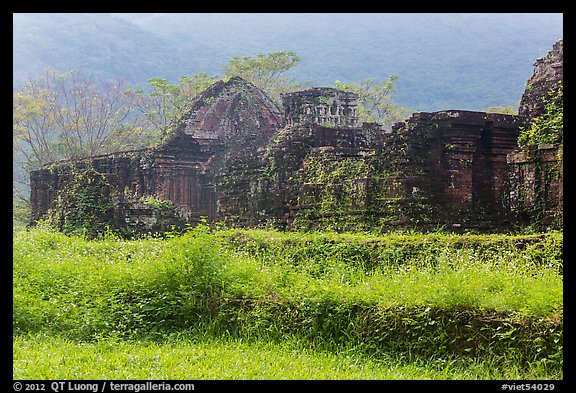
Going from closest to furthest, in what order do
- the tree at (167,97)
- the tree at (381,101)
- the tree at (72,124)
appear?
the tree at (72,124) → the tree at (167,97) → the tree at (381,101)

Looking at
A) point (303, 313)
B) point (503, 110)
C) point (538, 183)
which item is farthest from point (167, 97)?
point (303, 313)

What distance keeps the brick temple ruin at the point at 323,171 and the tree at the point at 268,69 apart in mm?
14933

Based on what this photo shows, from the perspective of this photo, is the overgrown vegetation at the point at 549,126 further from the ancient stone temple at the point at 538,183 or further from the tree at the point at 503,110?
the tree at the point at 503,110

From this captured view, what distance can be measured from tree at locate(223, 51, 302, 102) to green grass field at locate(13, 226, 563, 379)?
3000cm

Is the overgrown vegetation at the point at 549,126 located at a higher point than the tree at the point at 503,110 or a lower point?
lower

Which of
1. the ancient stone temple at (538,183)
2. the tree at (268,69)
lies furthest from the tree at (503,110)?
the ancient stone temple at (538,183)

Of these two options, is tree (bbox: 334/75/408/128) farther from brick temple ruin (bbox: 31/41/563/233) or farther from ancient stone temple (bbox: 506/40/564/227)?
ancient stone temple (bbox: 506/40/564/227)

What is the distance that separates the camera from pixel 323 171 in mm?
15773

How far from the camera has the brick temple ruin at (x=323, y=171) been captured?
12.9m

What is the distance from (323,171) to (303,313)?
328 inches

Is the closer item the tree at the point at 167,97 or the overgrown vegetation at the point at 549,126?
the overgrown vegetation at the point at 549,126

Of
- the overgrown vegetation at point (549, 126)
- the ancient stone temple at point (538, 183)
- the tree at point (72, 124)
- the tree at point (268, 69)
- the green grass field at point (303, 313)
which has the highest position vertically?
the tree at point (268, 69)

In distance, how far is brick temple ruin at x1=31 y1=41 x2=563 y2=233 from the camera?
42.3ft
